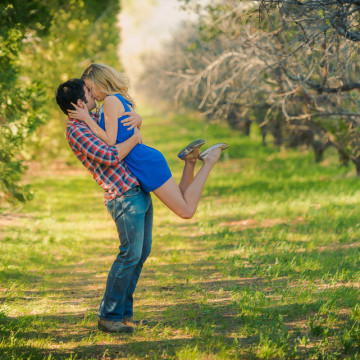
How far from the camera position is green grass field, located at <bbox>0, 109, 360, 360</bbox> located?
410 cm

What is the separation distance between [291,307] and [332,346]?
0.89m

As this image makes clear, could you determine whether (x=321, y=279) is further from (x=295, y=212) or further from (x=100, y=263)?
(x=295, y=212)

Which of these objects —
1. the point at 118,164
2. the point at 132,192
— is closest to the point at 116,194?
the point at 132,192

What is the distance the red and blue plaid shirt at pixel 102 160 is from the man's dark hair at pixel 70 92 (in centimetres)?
16

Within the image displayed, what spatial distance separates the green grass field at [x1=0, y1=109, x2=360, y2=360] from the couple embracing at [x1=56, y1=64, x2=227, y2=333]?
1.64 ft

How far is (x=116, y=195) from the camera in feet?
14.0

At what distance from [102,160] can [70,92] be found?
0.63 m

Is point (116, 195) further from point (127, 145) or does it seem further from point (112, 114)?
point (112, 114)

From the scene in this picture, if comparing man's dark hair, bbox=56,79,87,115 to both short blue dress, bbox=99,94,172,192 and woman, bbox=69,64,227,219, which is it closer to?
woman, bbox=69,64,227,219

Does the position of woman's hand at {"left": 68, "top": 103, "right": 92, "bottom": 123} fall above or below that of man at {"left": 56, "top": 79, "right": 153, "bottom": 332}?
above

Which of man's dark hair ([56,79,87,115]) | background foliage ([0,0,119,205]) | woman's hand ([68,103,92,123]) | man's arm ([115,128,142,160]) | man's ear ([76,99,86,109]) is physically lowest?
man's arm ([115,128,142,160])

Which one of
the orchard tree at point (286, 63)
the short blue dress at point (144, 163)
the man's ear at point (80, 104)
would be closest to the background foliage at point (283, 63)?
the orchard tree at point (286, 63)

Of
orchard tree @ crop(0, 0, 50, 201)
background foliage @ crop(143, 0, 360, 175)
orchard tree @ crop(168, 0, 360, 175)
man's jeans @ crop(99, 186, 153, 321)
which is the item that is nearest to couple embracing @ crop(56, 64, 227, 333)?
man's jeans @ crop(99, 186, 153, 321)

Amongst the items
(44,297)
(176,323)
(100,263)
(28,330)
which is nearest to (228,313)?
(176,323)
